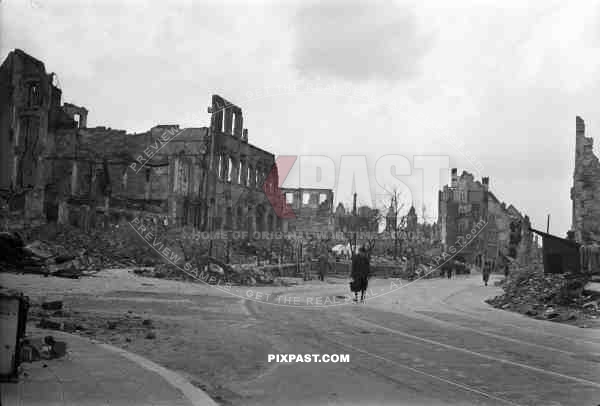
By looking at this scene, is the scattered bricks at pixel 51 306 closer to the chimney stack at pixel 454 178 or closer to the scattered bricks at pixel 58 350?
the scattered bricks at pixel 58 350

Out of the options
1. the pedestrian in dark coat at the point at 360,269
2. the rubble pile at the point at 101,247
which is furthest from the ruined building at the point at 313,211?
the pedestrian in dark coat at the point at 360,269

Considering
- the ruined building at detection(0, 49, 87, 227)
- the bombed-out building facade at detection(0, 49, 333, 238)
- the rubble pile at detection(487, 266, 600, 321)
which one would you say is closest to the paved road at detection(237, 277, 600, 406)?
the rubble pile at detection(487, 266, 600, 321)

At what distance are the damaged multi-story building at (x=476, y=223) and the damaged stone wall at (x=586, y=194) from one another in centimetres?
3844

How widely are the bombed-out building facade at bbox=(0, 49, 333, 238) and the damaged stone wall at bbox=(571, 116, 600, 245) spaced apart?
73.0ft

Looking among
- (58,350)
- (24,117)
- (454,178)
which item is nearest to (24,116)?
(24,117)

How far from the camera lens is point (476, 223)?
6631cm

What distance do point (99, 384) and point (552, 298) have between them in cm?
1510

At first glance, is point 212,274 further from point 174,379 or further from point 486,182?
point 486,182

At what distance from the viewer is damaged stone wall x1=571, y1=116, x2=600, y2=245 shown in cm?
2400

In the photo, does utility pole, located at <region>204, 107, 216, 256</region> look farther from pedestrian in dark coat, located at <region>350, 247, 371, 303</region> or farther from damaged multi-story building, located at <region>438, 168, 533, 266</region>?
damaged multi-story building, located at <region>438, 168, 533, 266</region>

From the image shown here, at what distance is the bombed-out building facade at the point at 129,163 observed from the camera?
3675 cm

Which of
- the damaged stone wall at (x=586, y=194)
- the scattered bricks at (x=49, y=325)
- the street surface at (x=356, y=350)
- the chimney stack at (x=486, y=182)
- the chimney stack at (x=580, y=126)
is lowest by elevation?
the street surface at (x=356, y=350)

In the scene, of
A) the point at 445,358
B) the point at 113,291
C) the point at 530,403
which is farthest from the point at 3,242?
the point at 530,403

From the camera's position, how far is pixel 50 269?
61.0ft
